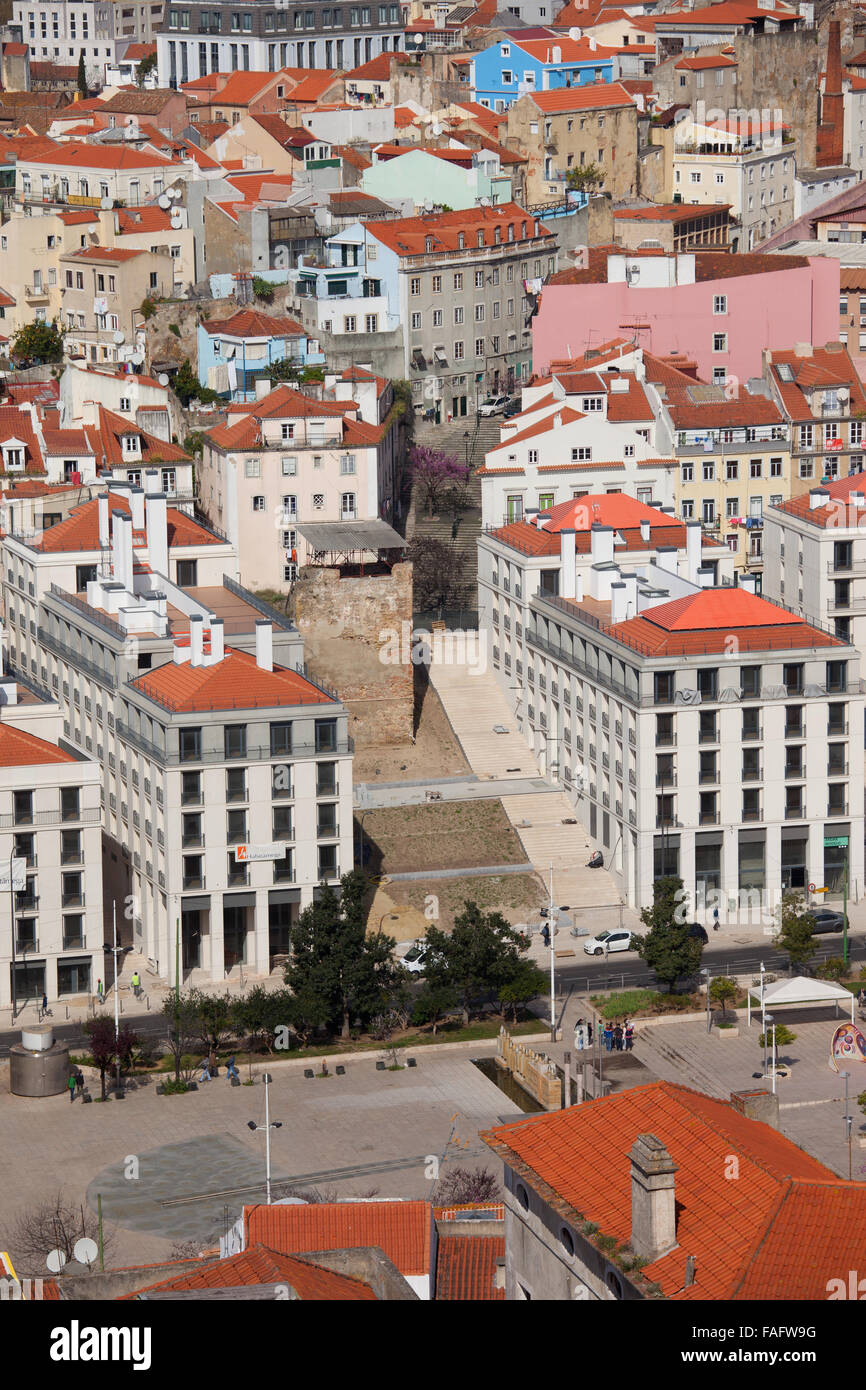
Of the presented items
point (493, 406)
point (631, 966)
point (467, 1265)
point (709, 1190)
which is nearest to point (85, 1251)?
point (467, 1265)

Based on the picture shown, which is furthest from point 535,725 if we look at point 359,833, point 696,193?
point 696,193

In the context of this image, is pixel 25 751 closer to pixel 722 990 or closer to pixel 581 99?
pixel 722 990

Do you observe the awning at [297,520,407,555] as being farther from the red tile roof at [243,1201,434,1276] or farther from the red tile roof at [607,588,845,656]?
the red tile roof at [243,1201,434,1276]

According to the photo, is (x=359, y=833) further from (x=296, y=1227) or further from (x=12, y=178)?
(x=12, y=178)

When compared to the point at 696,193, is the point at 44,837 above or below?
below
